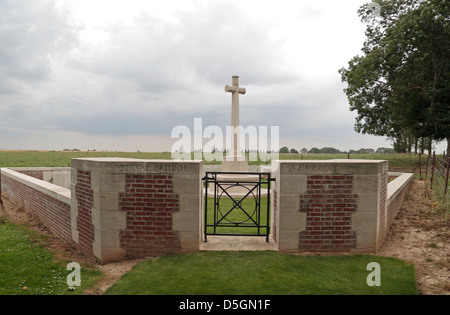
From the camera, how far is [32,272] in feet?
15.7

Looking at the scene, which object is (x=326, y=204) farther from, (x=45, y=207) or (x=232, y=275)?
(x=45, y=207)

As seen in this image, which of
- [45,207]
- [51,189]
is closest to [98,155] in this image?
[45,207]

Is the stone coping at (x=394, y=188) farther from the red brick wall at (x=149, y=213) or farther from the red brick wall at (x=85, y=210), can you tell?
the red brick wall at (x=85, y=210)

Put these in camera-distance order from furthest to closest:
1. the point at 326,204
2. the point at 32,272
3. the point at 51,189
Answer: the point at 51,189 < the point at 326,204 < the point at 32,272

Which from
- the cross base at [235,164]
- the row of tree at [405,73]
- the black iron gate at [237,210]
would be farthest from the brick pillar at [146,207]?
the row of tree at [405,73]

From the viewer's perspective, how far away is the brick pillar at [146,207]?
16.6ft

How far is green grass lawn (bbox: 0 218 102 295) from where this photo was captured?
13.8 ft

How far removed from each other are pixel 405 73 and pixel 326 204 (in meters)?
18.2

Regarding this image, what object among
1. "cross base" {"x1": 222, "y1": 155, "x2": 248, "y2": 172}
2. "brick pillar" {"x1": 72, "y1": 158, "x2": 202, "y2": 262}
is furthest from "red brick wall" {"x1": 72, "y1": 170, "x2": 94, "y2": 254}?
"cross base" {"x1": 222, "y1": 155, "x2": 248, "y2": 172}

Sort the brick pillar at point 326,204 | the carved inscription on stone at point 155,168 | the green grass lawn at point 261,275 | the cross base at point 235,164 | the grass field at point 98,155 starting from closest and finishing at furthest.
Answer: the green grass lawn at point 261,275 < the carved inscription on stone at point 155,168 < the brick pillar at point 326,204 < the cross base at point 235,164 < the grass field at point 98,155

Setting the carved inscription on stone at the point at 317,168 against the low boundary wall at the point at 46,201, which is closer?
the carved inscription on stone at the point at 317,168

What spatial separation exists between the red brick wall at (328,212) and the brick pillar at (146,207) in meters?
1.91

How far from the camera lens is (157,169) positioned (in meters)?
5.09

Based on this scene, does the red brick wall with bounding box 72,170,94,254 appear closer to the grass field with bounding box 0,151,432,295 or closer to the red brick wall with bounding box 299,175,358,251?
the grass field with bounding box 0,151,432,295
